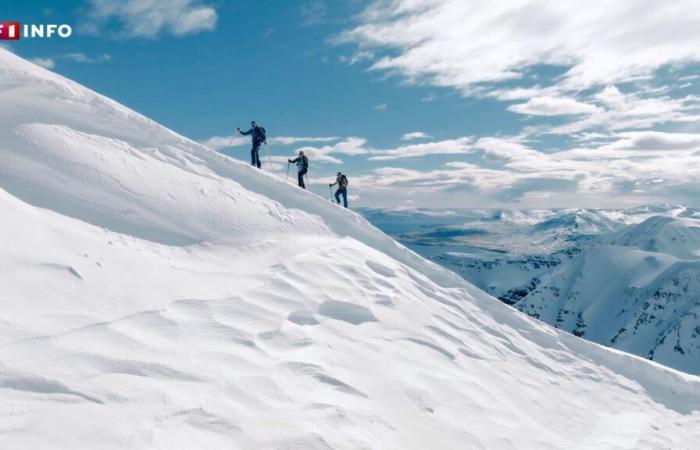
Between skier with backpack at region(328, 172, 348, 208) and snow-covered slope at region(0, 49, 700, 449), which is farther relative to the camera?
skier with backpack at region(328, 172, 348, 208)

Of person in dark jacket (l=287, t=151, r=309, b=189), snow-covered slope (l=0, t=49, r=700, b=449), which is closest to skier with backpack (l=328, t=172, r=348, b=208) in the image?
person in dark jacket (l=287, t=151, r=309, b=189)

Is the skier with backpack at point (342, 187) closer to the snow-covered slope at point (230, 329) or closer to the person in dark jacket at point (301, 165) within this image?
the person in dark jacket at point (301, 165)

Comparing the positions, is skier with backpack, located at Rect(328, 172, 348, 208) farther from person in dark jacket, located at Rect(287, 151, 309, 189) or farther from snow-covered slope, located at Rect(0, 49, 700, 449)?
snow-covered slope, located at Rect(0, 49, 700, 449)

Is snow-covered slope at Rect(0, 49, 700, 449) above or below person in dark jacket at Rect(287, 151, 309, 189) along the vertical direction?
below

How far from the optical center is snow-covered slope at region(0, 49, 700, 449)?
582 centimetres

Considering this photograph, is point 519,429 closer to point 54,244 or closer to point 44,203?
point 54,244

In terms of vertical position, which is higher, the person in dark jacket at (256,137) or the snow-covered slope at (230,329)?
the person in dark jacket at (256,137)

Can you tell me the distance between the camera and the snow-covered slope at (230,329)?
5820 millimetres

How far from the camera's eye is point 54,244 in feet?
28.0

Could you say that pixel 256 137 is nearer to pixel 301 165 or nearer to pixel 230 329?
pixel 301 165

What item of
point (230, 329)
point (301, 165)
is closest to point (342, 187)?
point (301, 165)

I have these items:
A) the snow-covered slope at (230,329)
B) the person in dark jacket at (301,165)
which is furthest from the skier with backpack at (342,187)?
the snow-covered slope at (230,329)

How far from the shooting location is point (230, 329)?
7.96m

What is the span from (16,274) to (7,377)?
2.38 m
